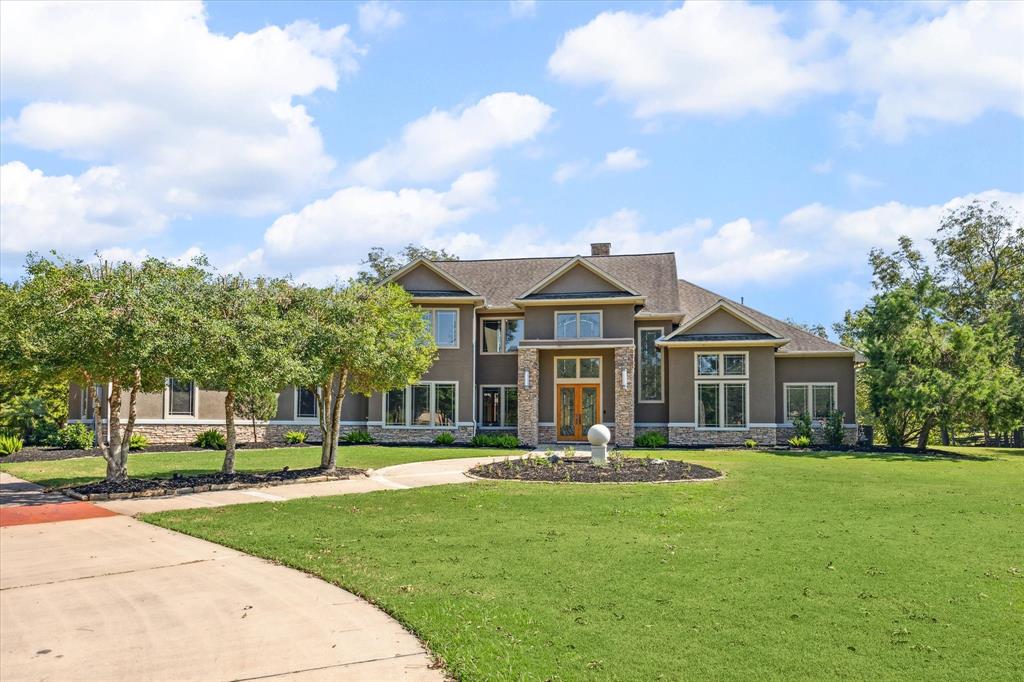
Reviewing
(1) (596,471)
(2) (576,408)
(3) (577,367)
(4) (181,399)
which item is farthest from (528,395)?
(4) (181,399)

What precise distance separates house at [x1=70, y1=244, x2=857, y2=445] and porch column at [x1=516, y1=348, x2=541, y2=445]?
40 mm

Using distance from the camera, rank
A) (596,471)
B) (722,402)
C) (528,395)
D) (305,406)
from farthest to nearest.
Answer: (305,406)
(528,395)
(722,402)
(596,471)

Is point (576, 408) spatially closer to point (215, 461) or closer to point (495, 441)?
point (495, 441)

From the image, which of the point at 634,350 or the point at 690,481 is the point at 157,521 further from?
the point at 634,350

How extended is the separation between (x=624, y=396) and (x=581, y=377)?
2.16 m

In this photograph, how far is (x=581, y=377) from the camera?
29.3 meters

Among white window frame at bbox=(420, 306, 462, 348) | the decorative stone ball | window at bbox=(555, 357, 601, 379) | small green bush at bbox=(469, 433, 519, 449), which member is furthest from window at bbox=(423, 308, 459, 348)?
the decorative stone ball

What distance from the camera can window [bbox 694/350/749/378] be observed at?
92.7ft

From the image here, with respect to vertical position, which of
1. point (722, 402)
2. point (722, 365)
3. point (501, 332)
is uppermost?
point (501, 332)

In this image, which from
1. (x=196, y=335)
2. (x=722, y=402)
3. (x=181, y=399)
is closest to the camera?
(x=196, y=335)

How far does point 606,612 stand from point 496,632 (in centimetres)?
105

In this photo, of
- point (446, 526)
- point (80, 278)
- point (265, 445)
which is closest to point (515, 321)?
point (265, 445)

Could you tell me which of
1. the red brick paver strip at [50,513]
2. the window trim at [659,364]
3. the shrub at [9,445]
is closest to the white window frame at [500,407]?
the window trim at [659,364]

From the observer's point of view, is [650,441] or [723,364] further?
[723,364]
